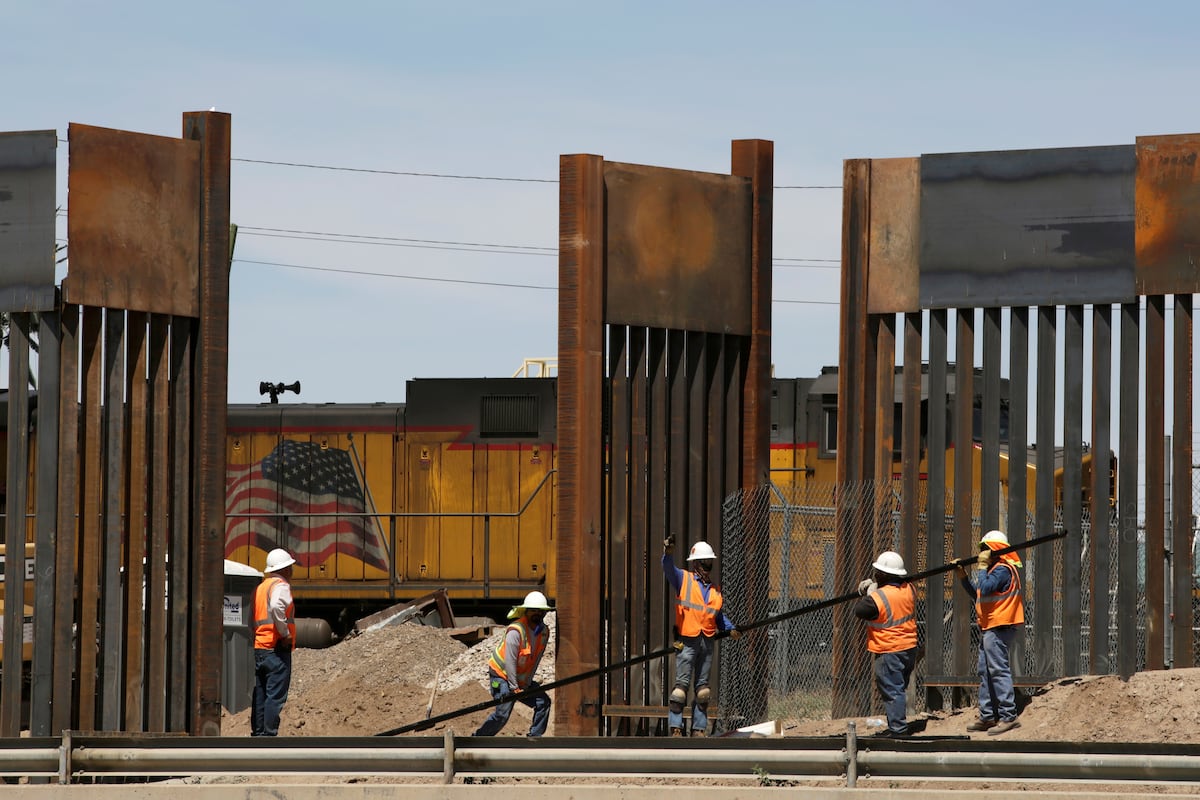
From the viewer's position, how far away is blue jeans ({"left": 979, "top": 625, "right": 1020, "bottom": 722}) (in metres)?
11.4

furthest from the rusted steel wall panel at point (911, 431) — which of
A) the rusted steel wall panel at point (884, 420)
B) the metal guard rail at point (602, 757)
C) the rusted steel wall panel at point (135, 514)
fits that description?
the rusted steel wall panel at point (135, 514)

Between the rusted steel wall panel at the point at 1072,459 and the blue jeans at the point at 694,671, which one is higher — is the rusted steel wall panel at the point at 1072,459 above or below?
above

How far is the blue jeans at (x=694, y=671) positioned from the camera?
12172 mm

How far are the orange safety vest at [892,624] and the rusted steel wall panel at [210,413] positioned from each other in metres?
4.99

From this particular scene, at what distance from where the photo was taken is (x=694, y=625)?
12.2 metres

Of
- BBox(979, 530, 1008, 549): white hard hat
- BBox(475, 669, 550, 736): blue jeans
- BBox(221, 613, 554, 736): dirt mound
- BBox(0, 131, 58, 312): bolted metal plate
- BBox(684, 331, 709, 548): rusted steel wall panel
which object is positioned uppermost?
BBox(0, 131, 58, 312): bolted metal plate

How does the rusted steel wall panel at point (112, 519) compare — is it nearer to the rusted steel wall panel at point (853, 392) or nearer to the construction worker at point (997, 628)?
the rusted steel wall panel at point (853, 392)

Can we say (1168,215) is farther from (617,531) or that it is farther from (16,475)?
(16,475)

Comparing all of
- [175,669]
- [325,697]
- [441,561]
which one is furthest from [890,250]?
[441,561]

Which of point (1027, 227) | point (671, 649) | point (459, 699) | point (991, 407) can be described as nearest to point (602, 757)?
point (671, 649)

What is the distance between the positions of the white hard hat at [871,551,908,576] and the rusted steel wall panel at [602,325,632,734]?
2.09 metres

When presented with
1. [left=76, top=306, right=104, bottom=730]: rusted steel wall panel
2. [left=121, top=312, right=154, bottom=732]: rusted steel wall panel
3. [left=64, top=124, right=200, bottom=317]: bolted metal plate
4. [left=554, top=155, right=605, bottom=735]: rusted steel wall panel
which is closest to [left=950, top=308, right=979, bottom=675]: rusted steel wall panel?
[left=554, top=155, right=605, bottom=735]: rusted steel wall panel

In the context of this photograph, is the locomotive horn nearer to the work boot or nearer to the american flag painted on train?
the american flag painted on train

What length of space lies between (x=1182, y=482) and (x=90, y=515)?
323 inches
